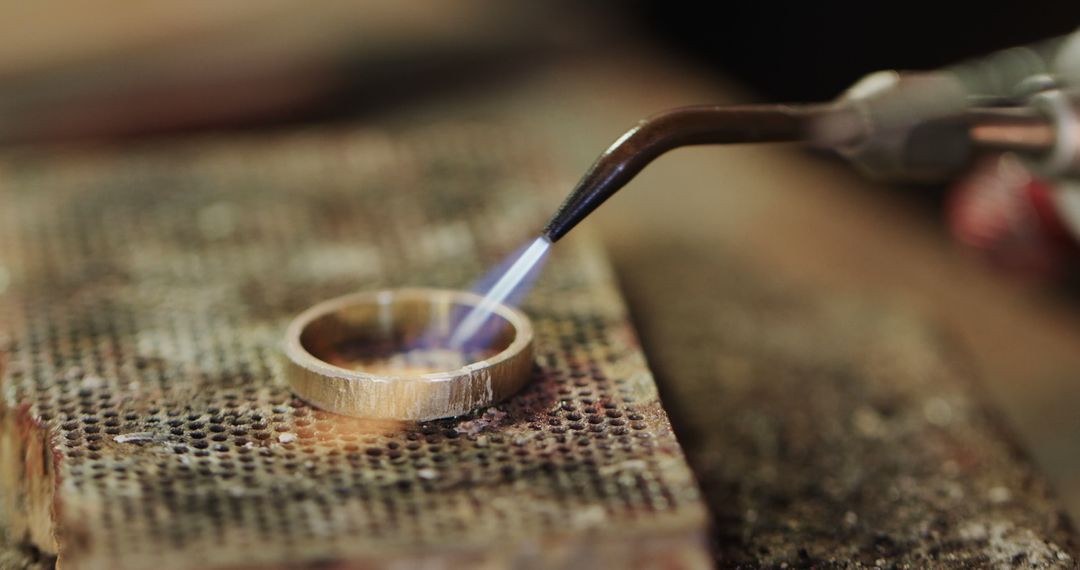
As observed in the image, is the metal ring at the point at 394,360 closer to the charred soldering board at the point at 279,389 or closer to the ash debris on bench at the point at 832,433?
the charred soldering board at the point at 279,389

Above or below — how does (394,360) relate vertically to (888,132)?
below

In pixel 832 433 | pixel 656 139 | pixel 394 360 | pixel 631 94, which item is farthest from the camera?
pixel 631 94

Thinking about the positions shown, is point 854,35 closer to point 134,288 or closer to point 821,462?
point 821,462

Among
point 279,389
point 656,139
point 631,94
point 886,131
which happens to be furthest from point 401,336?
point 631,94

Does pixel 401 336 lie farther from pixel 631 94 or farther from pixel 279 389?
pixel 631 94

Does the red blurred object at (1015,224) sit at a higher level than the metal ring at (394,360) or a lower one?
lower

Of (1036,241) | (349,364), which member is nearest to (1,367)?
(349,364)

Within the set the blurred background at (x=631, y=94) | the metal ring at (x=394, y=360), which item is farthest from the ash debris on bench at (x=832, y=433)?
the metal ring at (x=394, y=360)
